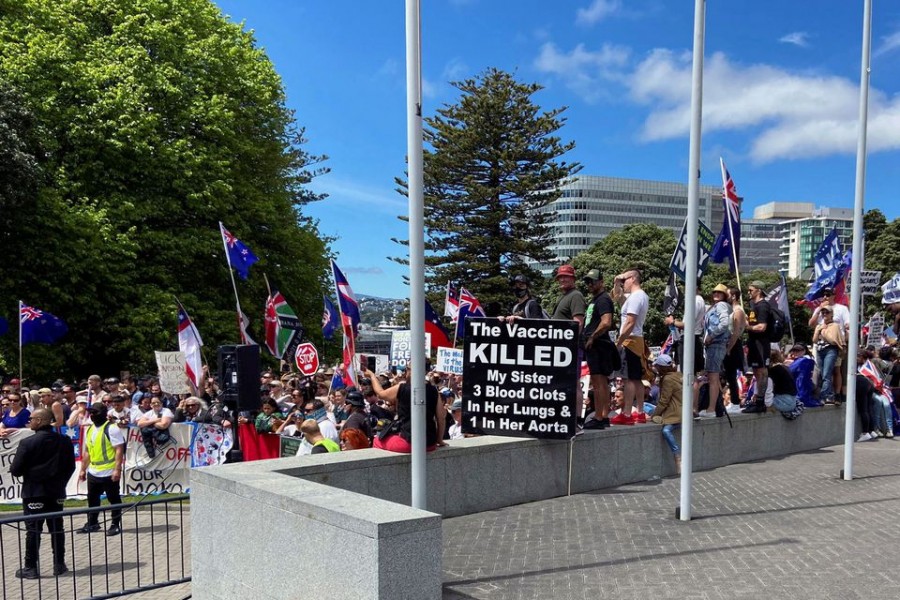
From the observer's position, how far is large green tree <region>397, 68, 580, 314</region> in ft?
148

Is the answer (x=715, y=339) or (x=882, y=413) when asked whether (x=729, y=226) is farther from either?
(x=882, y=413)

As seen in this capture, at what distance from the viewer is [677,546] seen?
7168 mm

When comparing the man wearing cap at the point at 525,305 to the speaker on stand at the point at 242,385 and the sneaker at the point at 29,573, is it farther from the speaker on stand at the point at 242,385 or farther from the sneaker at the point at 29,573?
the sneaker at the point at 29,573

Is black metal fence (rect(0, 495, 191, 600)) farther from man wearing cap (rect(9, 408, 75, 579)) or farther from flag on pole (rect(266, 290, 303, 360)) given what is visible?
flag on pole (rect(266, 290, 303, 360))

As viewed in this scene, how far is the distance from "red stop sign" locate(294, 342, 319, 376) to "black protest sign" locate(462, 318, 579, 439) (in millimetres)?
11408

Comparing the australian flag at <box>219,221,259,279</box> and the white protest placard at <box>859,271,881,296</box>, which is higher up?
the australian flag at <box>219,221,259,279</box>

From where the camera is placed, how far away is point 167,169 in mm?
26406

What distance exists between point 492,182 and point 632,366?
36.1 m

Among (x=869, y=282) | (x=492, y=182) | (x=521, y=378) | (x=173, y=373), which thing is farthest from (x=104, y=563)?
(x=492, y=182)

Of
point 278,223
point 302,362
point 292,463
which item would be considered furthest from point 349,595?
point 278,223

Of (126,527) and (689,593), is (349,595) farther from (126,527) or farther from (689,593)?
(126,527)

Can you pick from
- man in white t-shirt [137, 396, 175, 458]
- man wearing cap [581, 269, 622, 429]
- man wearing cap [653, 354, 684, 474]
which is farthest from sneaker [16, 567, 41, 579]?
man wearing cap [653, 354, 684, 474]

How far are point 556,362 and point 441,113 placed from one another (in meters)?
39.2

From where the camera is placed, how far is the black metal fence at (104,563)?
28.5 feet
